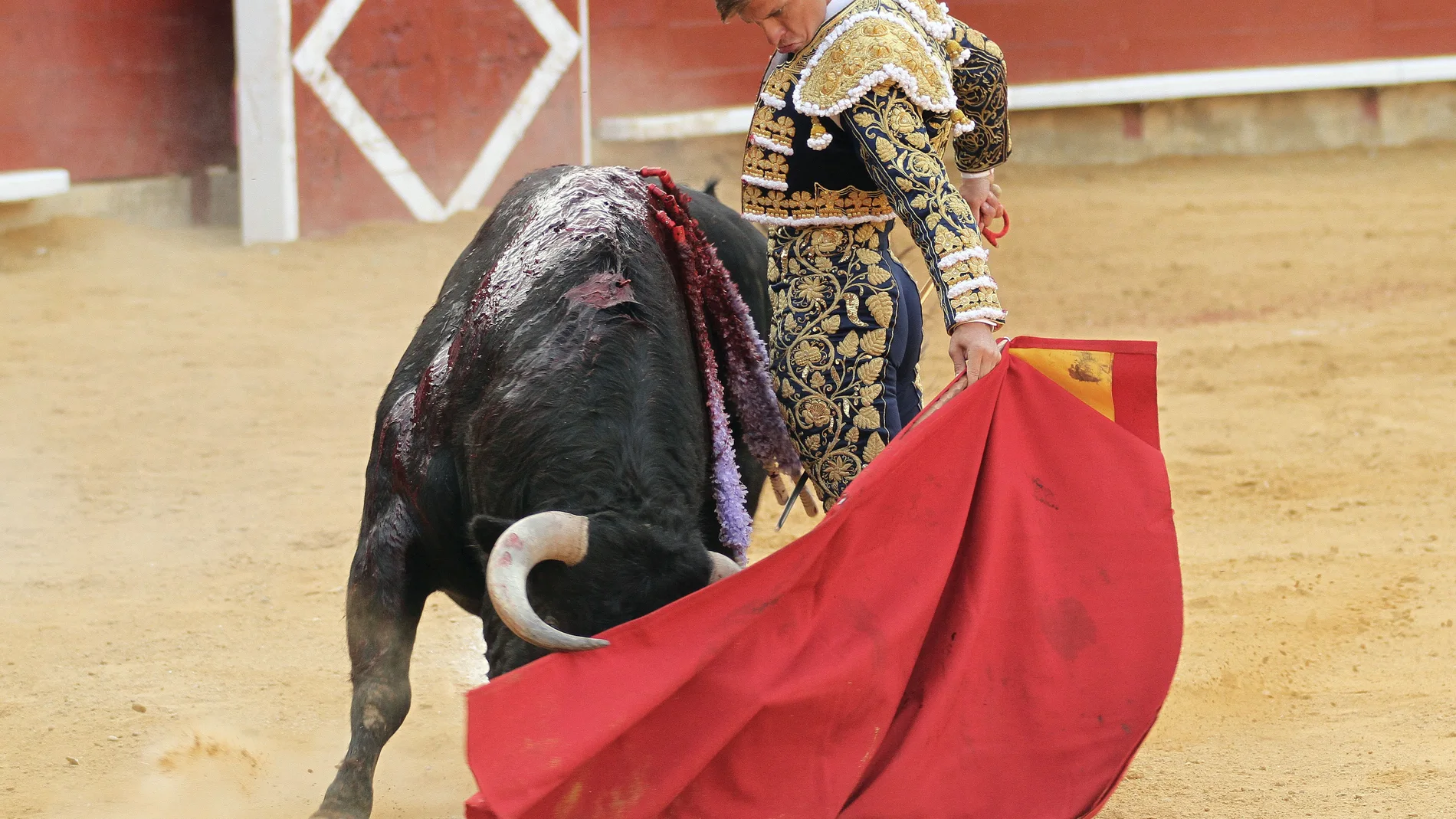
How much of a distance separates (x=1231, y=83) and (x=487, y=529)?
8.56 meters

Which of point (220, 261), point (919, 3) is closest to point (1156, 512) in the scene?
point (919, 3)

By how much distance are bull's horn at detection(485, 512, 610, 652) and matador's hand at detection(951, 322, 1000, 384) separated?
567 millimetres

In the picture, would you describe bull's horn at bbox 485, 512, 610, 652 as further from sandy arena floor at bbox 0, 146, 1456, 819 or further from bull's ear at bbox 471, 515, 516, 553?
sandy arena floor at bbox 0, 146, 1456, 819

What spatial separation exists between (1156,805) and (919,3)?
48.0 inches

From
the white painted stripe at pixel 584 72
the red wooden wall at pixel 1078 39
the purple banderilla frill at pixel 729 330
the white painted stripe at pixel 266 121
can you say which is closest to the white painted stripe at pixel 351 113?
the white painted stripe at pixel 266 121

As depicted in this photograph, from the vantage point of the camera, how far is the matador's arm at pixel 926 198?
201 cm

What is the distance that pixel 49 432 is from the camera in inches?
169

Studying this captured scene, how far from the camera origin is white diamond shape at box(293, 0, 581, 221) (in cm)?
652

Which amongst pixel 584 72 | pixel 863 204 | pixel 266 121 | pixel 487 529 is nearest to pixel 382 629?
pixel 487 529

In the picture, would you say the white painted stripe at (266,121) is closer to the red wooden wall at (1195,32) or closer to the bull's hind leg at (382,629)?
the red wooden wall at (1195,32)

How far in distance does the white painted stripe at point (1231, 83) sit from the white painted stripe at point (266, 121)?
2.68 meters

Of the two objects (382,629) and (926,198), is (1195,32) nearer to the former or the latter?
(926,198)

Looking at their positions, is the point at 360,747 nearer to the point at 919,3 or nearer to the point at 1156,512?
the point at 1156,512

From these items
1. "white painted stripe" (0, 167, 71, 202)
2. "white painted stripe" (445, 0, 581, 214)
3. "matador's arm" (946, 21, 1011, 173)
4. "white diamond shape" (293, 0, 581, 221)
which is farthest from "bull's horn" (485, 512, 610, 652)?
"white painted stripe" (445, 0, 581, 214)
